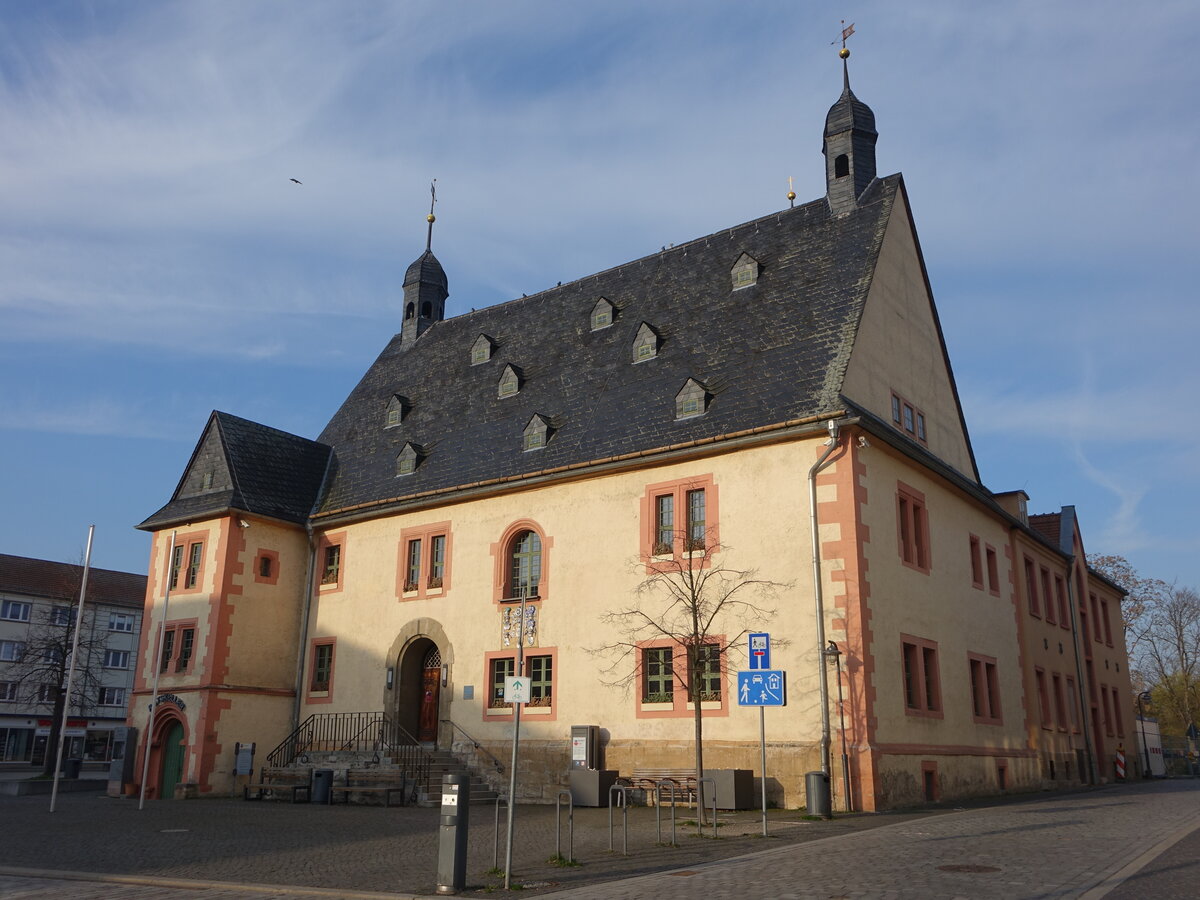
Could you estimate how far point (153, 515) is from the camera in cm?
3064

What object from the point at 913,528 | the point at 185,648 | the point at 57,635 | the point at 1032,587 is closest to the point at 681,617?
the point at 913,528

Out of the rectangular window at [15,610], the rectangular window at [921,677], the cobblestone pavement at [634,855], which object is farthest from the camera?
the rectangular window at [15,610]

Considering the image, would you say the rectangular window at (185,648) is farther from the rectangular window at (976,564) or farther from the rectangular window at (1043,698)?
the rectangular window at (1043,698)

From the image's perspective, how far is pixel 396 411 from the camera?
1243 inches

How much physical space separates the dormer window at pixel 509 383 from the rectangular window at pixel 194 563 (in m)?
9.47

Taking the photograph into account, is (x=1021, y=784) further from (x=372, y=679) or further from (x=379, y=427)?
(x=379, y=427)

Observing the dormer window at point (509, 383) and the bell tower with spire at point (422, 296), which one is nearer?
the dormer window at point (509, 383)

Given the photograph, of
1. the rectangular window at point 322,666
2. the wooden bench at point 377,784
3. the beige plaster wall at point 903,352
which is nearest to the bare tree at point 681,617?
the beige plaster wall at point 903,352

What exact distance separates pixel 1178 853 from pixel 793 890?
510 centimetres

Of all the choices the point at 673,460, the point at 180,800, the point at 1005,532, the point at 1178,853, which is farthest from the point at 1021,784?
the point at 180,800

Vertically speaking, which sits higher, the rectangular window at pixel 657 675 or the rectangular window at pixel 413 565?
the rectangular window at pixel 413 565

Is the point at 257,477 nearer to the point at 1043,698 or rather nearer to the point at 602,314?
the point at 602,314

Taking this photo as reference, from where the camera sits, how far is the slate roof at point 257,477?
29.1m

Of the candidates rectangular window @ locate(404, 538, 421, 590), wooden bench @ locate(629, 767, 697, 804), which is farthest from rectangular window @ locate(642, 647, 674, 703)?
rectangular window @ locate(404, 538, 421, 590)
